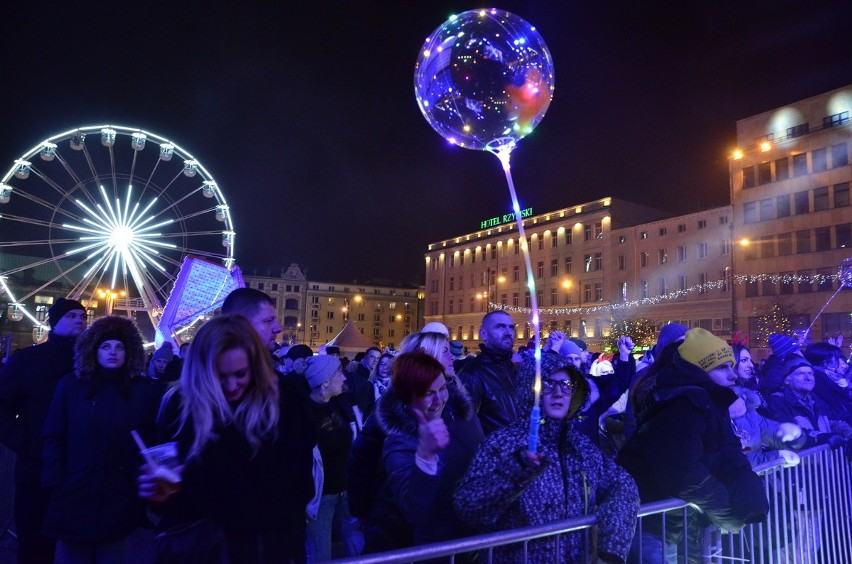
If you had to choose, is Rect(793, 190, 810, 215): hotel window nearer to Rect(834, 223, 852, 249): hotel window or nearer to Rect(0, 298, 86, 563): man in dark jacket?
Rect(834, 223, 852, 249): hotel window

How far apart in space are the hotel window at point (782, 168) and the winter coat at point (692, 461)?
48756mm

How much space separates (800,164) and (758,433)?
46.4 m

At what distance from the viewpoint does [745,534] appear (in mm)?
4449

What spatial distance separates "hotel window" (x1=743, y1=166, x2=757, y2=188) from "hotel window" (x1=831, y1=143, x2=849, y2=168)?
574 cm

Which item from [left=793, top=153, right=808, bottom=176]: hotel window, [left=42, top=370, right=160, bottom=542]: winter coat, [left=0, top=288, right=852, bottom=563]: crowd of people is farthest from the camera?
[left=793, top=153, right=808, bottom=176]: hotel window

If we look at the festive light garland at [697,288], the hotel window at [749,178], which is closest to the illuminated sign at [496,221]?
the festive light garland at [697,288]

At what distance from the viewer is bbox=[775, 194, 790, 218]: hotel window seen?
4556cm

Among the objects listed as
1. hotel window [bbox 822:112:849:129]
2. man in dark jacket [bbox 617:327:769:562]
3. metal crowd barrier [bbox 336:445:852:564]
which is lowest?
metal crowd barrier [bbox 336:445:852:564]

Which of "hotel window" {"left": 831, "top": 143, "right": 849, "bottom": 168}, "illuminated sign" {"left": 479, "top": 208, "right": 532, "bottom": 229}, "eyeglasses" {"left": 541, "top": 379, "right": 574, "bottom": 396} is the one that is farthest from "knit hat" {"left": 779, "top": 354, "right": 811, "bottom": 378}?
"illuminated sign" {"left": 479, "top": 208, "right": 532, "bottom": 229}

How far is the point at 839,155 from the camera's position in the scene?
42.5 m

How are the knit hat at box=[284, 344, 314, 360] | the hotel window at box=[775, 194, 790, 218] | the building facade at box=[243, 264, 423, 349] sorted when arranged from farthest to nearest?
the building facade at box=[243, 264, 423, 349], the hotel window at box=[775, 194, 790, 218], the knit hat at box=[284, 344, 314, 360]

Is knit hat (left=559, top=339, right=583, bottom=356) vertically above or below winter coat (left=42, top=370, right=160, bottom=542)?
above

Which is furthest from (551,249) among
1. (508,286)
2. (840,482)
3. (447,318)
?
(840,482)

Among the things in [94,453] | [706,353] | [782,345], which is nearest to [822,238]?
[782,345]
